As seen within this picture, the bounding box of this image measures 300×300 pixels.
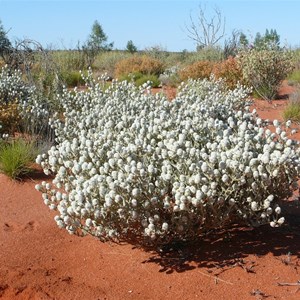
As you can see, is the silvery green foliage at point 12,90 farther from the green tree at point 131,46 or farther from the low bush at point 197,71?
the green tree at point 131,46

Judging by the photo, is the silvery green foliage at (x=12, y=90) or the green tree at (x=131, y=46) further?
the green tree at (x=131, y=46)

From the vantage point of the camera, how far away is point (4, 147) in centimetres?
660

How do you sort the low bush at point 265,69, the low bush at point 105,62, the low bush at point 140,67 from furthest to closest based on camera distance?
the low bush at point 105,62 < the low bush at point 140,67 < the low bush at point 265,69

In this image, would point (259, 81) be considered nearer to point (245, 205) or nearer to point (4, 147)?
point (4, 147)

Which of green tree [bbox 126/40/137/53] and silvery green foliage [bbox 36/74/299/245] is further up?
green tree [bbox 126/40/137/53]

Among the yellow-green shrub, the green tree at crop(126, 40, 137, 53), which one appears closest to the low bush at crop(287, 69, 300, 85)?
the yellow-green shrub

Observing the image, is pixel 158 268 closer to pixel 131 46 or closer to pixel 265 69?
pixel 265 69

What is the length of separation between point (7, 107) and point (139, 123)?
485cm

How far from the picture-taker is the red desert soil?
136 inches

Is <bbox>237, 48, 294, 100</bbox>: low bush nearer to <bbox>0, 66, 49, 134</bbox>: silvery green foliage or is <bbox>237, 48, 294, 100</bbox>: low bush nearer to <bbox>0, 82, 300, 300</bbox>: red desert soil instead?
<bbox>0, 66, 49, 134</bbox>: silvery green foliage

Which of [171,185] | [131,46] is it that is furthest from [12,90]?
[131,46]

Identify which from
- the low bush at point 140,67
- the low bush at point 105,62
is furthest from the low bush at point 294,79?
the low bush at point 105,62

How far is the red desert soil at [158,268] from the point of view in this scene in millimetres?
3457

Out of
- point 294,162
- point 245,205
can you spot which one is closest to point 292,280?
point 245,205
